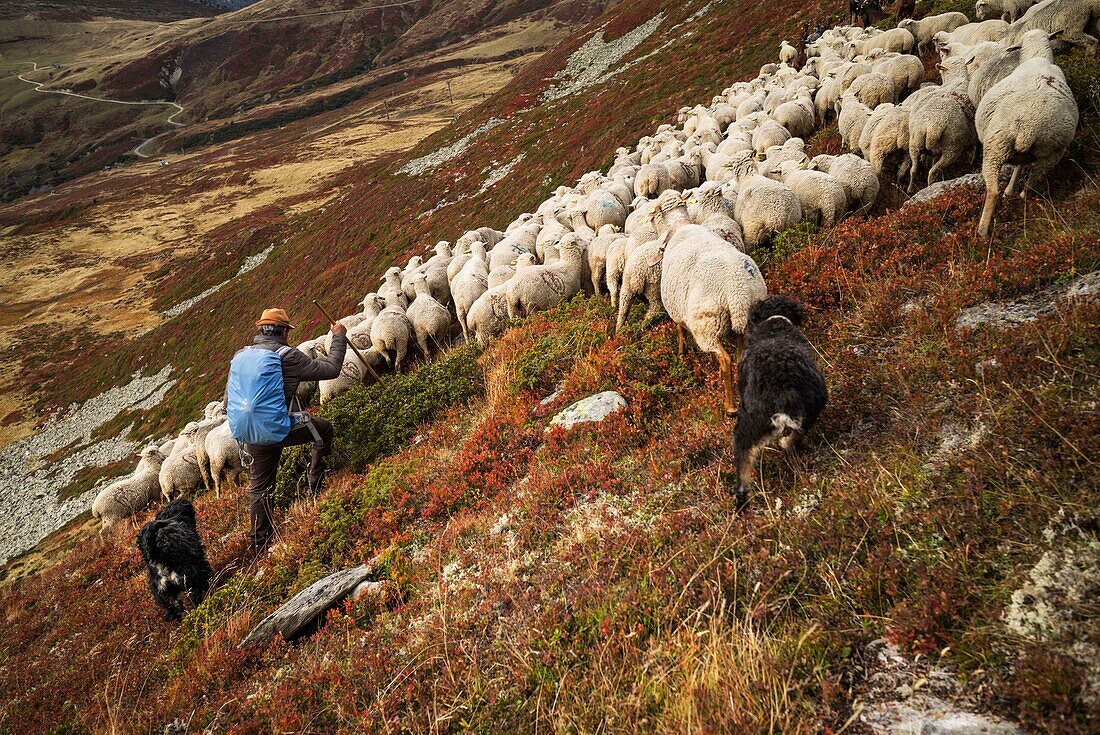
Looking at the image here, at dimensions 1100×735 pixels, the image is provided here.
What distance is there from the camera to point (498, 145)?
134 feet

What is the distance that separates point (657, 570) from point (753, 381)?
1743mm

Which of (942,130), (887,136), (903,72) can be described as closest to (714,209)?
(887,136)

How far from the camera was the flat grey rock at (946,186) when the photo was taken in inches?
270

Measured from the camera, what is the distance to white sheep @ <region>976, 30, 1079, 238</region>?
572 cm

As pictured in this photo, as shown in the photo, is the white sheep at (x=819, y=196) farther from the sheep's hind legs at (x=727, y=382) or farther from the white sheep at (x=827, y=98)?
the white sheep at (x=827, y=98)

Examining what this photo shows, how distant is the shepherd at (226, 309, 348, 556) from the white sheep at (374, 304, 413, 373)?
3551 mm

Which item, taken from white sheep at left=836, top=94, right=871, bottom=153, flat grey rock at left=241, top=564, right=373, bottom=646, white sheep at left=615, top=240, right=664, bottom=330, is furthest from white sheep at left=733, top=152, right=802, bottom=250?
flat grey rock at left=241, top=564, right=373, bottom=646

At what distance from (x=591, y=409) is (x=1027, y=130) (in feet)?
20.2

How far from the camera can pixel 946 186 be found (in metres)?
7.12

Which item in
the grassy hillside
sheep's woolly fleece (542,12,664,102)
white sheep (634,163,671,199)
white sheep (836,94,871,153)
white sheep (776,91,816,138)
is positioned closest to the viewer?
the grassy hillside

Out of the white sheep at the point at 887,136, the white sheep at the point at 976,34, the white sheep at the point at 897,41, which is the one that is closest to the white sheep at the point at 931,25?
the white sheep at the point at 897,41

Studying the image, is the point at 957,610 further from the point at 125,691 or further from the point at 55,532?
the point at 55,532

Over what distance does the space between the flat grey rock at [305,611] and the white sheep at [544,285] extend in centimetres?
620

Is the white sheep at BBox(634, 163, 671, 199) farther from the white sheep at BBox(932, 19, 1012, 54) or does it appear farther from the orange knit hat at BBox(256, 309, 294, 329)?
the orange knit hat at BBox(256, 309, 294, 329)
